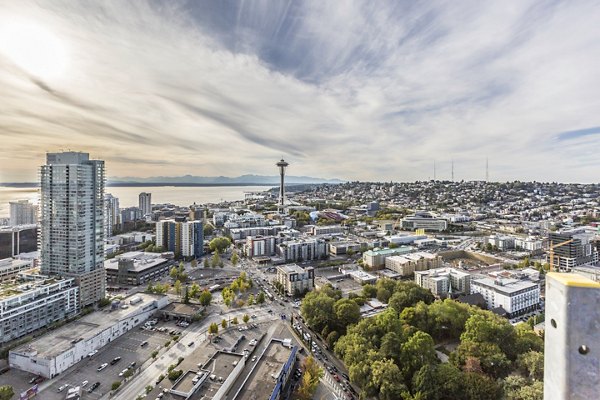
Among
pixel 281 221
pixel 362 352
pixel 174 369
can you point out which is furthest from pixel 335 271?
pixel 281 221

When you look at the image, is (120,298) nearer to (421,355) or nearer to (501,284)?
(421,355)

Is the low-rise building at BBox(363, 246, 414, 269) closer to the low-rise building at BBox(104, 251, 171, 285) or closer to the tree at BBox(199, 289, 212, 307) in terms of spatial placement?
the tree at BBox(199, 289, 212, 307)

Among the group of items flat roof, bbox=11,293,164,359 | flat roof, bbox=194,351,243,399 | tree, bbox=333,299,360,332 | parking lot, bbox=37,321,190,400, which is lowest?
parking lot, bbox=37,321,190,400

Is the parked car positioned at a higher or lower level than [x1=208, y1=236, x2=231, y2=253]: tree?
lower

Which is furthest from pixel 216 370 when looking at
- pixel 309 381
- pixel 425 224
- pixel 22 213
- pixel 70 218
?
pixel 425 224

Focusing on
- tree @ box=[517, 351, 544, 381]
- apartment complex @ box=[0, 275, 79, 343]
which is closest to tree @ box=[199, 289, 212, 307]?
apartment complex @ box=[0, 275, 79, 343]

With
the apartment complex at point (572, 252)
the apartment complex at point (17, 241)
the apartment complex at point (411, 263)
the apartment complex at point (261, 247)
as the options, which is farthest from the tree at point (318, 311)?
the apartment complex at point (17, 241)
